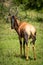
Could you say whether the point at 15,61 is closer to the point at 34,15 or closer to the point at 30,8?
the point at 34,15

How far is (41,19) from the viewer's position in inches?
784

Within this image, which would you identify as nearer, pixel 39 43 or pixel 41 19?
pixel 39 43

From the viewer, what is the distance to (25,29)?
10.9 meters

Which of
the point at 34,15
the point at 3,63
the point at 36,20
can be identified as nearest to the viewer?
the point at 3,63

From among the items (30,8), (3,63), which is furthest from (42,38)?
(30,8)

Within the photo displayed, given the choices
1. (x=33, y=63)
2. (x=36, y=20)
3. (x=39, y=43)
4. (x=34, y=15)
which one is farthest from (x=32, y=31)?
(x=34, y=15)

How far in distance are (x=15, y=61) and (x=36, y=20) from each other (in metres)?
8.94

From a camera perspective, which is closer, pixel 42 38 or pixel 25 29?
pixel 25 29

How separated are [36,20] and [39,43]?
5.78 metres

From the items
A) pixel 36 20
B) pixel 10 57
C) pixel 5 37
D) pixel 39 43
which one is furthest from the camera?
pixel 36 20

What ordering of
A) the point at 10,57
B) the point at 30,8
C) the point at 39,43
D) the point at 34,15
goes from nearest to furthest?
the point at 10,57 → the point at 39,43 → the point at 34,15 → the point at 30,8

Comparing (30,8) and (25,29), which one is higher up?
(25,29)

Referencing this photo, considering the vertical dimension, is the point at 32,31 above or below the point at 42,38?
above

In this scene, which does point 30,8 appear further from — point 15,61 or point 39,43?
point 15,61
